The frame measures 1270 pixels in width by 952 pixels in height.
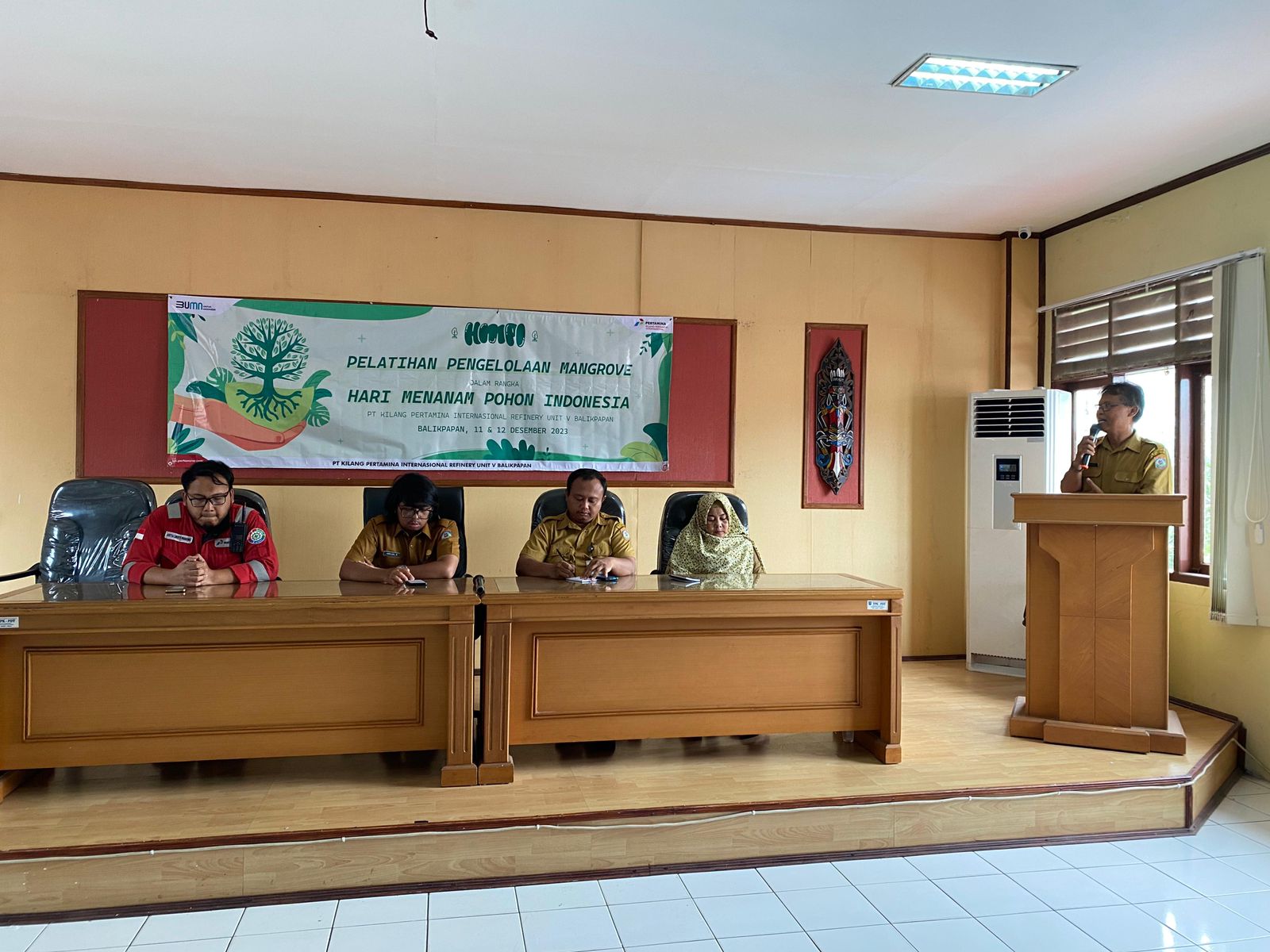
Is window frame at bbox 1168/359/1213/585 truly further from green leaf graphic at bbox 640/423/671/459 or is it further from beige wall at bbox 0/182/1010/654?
green leaf graphic at bbox 640/423/671/459

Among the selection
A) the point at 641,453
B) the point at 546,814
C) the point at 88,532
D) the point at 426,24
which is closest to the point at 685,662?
the point at 546,814

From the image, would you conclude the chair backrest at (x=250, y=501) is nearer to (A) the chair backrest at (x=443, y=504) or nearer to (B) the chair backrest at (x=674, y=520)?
(A) the chair backrest at (x=443, y=504)

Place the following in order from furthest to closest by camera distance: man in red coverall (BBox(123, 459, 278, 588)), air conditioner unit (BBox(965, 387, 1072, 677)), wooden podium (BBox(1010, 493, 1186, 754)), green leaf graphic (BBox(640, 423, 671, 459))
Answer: green leaf graphic (BBox(640, 423, 671, 459)) < air conditioner unit (BBox(965, 387, 1072, 677)) < wooden podium (BBox(1010, 493, 1186, 754)) < man in red coverall (BBox(123, 459, 278, 588))

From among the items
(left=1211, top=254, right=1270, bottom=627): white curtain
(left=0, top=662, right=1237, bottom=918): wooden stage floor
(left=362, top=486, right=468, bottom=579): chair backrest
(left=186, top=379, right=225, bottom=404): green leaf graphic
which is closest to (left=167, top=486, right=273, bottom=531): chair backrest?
(left=362, top=486, right=468, bottom=579): chair backrest

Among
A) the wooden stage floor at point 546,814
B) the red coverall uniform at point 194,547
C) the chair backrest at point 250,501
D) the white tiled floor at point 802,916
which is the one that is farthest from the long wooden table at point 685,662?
the chair backrest at point 250,501

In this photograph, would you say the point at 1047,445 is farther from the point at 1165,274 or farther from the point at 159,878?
the point at 159,878

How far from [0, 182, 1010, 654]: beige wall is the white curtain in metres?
1.54

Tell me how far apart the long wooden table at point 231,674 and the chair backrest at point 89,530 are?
0.73 metres

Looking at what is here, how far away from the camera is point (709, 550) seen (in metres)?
3.99

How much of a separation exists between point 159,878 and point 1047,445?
4457mm

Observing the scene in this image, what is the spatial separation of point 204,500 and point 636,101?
7.26 ft

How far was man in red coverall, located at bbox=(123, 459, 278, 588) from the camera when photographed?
3328 mm

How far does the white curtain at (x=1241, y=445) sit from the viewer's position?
3924 millimetres

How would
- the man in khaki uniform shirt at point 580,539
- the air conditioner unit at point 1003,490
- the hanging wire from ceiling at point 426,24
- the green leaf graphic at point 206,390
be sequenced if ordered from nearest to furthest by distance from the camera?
the hanging wire from ceiling at point 426,24, the man in khaki uniform shirt at point 580,539, the green leaf graphic at point 206,390, the air conditioner unit at point 1003,490
